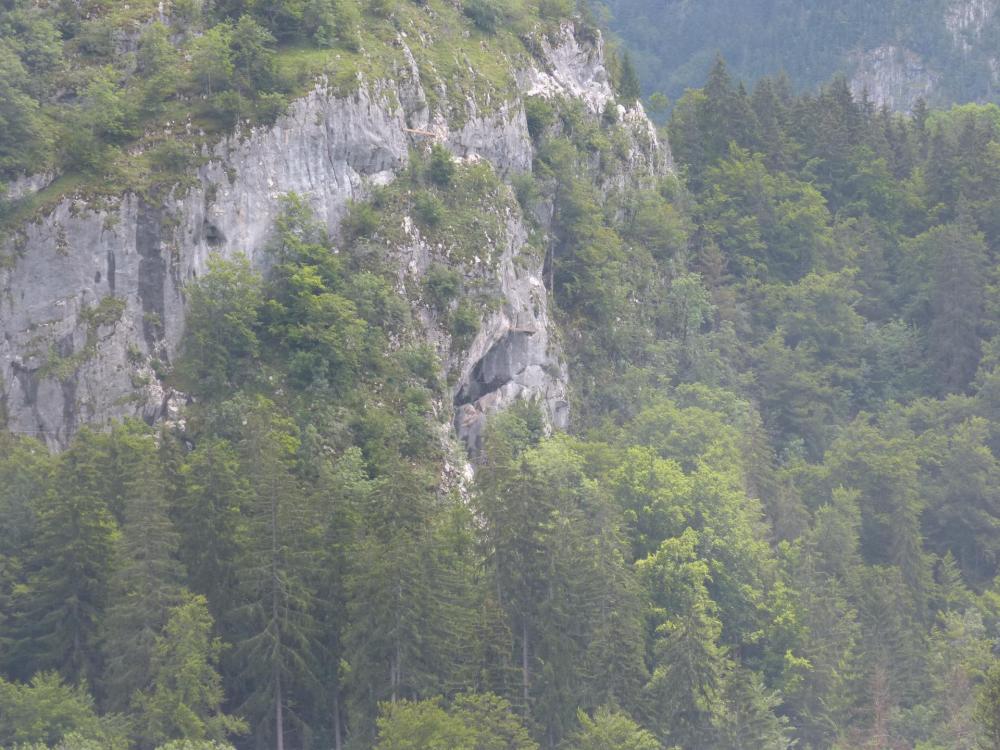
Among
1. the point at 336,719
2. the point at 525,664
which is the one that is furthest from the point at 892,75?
the point at 336,719

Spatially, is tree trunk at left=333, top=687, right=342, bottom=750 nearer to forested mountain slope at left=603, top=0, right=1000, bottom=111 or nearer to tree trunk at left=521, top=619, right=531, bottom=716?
tree trunk at left=521, top=619, right=531, bottom=716

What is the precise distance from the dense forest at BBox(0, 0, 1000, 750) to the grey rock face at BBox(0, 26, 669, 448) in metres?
0.94

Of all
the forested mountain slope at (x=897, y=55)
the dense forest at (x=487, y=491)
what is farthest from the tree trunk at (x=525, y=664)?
the forested mountain slope at (x=897, y=55)

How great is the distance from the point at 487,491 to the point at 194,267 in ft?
44.5

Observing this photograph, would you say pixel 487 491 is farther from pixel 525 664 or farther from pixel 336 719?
pixel 336 719

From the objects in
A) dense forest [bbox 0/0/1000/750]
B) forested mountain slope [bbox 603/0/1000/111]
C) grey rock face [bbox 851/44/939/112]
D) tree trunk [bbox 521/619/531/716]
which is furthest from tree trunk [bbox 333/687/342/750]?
grey rock face [bbox 851/44/939/112]

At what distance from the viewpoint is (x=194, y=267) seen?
61531 millimetres

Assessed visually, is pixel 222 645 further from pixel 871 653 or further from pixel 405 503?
pixel 871 653

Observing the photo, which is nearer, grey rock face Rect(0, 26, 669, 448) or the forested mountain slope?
grey rock face Rect(0, 26, 669, 448)

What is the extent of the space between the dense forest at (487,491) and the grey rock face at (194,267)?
940 millimetres

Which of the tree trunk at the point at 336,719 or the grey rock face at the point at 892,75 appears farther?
the grey rock face at the point at 892,75

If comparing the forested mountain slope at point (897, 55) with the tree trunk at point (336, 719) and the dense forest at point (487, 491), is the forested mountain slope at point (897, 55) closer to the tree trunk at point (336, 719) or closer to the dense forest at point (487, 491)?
the dense forest at point (487, 491)

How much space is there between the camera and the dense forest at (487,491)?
53.0m

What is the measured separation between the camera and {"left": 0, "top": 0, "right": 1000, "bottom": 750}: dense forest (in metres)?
53.0
